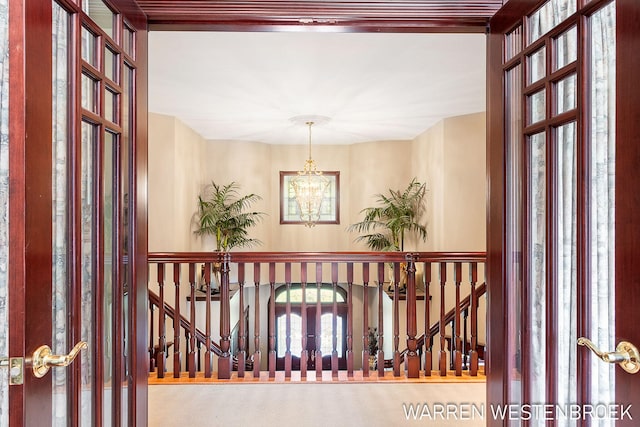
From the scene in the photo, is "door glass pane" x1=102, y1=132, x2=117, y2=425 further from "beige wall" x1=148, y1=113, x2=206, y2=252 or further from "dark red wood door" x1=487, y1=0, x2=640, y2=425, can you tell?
"beige wall" x1=148, y1=113, x2=206, y2=252

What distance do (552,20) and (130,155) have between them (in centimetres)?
145

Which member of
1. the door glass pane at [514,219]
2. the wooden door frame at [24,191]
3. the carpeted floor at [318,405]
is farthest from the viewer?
the carpeted floor at [318,405]

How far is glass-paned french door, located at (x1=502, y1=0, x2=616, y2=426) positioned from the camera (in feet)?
3.65

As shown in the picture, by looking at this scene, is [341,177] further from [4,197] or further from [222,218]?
[4,197]

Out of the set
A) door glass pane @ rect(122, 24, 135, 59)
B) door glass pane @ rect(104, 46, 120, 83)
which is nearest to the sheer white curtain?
door glass pane @ rect(104, 46, 120, 83)

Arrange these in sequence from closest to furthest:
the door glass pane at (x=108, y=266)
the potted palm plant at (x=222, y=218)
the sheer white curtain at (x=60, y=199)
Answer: the sheer white curtain at (x=60, y=199) → the door glass pane at (x=108, y=266) → the potted palm plant at (x=222, y=218)

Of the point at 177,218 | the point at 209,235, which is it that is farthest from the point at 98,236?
the point at 209,235

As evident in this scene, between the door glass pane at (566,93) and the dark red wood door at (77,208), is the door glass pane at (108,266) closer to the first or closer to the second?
the dark red wood door at (77,208)

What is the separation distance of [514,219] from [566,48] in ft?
1.82

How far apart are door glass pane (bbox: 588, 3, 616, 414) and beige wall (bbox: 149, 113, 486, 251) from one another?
13.7ft

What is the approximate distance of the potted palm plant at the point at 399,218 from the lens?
6637mm

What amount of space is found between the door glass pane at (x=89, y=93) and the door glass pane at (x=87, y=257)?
53 mm

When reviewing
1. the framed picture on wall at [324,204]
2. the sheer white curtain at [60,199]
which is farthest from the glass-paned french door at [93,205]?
the framed picture on wall at [324,204]

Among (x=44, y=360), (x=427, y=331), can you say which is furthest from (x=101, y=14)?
(x=427, y=331)
